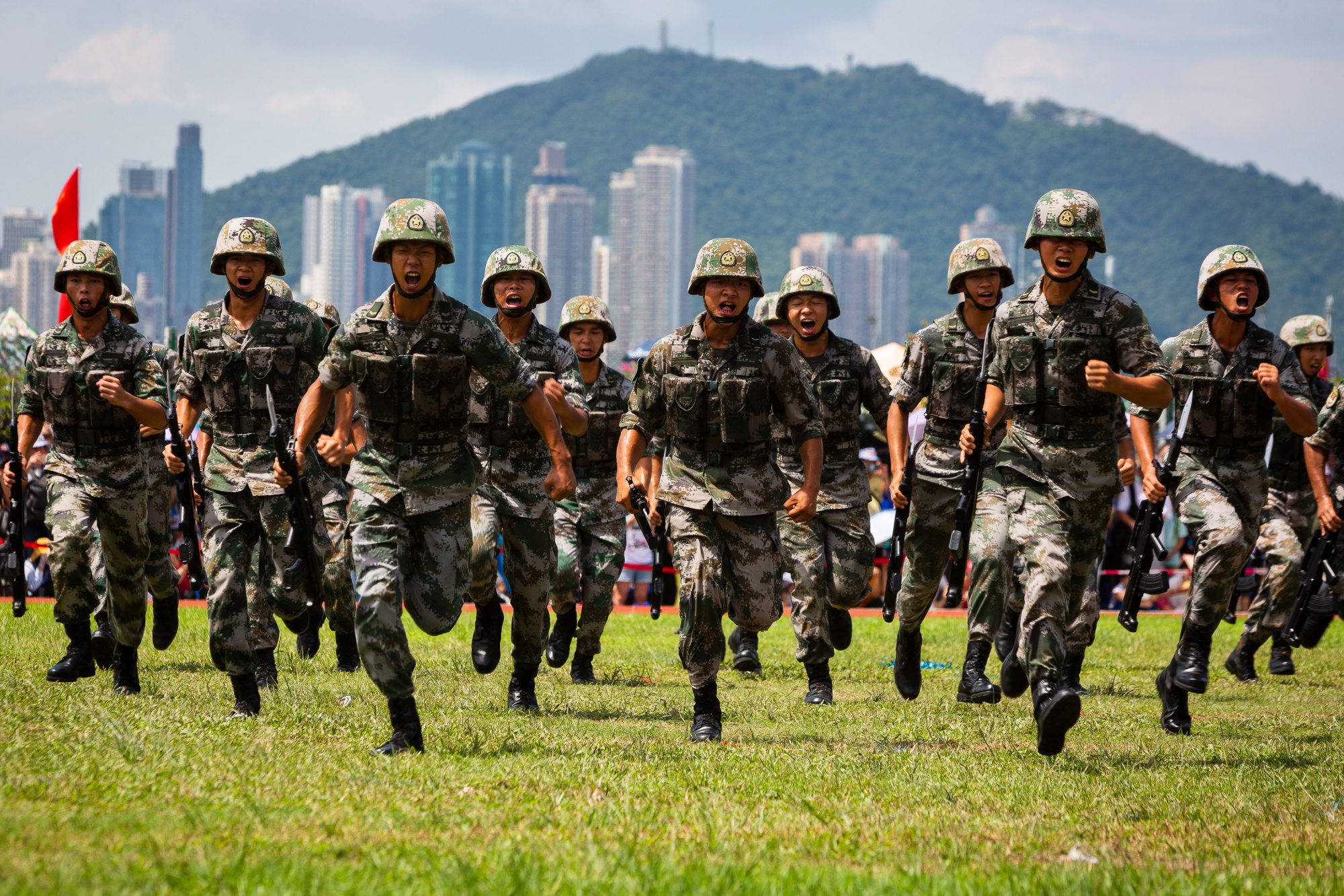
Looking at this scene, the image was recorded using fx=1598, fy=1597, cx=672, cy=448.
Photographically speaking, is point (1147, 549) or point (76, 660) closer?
point (1147, 549)

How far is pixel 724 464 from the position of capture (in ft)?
28.4

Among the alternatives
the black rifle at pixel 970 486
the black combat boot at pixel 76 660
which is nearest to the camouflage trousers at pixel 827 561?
the black rifle at pixel 970 486

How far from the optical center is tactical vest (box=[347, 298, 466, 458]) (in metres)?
7.85

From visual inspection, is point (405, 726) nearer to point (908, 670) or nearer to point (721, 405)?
point (721, 405)

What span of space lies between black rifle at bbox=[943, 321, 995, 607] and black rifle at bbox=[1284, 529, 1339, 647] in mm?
3936

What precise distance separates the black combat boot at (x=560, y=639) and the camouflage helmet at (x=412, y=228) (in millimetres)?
4441

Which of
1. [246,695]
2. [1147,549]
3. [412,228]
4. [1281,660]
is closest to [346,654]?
[246,695]

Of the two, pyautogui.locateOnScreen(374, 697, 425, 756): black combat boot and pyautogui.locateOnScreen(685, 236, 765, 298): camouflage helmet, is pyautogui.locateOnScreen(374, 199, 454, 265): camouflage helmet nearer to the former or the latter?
pyautogui.locateOnScreen(685, 236, 765, 298): camouflage helmet

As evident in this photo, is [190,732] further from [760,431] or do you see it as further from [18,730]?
[760,431]

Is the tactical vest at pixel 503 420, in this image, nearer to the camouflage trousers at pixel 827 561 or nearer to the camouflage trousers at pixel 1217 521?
the camouflage trousers at pixel 827 561

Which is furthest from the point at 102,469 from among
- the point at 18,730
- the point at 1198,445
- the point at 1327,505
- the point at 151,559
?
the point at 1327,505

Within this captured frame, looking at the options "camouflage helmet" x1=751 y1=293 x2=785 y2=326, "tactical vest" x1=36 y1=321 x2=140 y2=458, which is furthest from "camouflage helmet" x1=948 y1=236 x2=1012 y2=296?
"tactical vest" x1=36 y1=321 x2=140 y2=458

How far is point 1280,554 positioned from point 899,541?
332 centimetres

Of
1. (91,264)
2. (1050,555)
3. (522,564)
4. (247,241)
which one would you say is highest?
(247,241)
